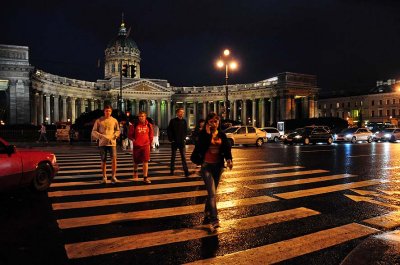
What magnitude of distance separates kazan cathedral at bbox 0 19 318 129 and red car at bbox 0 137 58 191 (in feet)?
173

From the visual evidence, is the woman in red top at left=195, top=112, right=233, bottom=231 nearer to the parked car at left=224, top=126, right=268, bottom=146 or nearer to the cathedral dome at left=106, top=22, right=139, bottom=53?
the parked car at left=224, top=126, right=268, bottom=146

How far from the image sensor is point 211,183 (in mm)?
6480

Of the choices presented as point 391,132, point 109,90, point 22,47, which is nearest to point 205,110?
point 109,90

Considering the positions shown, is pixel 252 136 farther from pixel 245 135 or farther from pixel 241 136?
pixel 241 136

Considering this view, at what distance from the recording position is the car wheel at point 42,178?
29.8 feet

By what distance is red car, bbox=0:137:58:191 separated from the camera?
25.7ft

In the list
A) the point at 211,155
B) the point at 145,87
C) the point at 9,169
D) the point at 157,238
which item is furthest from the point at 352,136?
the point at 145,87

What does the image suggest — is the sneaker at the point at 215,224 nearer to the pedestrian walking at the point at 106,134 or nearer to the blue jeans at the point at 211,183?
the blue jeans at the point at 211,183

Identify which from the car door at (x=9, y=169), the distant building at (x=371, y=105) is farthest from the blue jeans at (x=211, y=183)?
the distant building at (x=371, y=105)

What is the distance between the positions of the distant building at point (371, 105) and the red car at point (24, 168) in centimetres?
9522

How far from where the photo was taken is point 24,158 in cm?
849

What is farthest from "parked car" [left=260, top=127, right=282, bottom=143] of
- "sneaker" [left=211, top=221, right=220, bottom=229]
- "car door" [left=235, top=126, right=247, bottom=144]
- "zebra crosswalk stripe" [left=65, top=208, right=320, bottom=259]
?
"sneaker" [left=211, top=221, right=220, bottom=229]

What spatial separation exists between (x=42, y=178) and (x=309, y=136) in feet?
82.5

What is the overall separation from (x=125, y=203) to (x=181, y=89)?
308 ft
